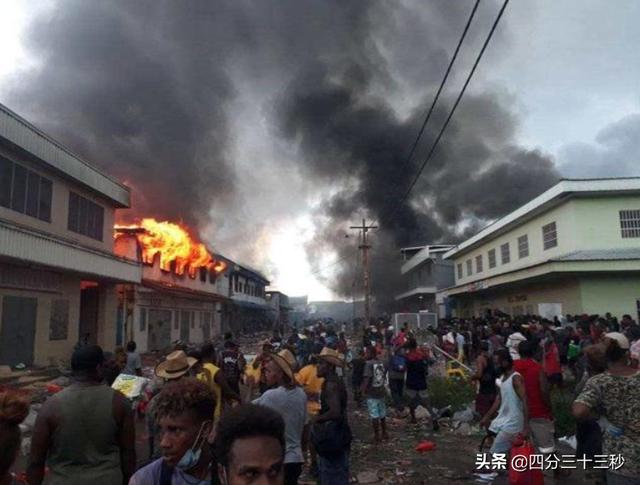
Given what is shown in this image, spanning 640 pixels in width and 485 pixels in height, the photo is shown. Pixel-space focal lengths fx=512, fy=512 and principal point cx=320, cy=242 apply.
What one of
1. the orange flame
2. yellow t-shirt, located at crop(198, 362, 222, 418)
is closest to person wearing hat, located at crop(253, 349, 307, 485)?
yellow t-shirt, located at crop(198, 362, 222, 418)

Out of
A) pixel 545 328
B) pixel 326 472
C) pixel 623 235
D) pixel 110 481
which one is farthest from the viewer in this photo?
pixel 623 235

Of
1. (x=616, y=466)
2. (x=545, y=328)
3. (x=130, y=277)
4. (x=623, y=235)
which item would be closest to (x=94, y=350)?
(x=616, y=466)

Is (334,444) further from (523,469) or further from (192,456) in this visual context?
(192,456)

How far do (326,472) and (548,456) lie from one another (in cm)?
273

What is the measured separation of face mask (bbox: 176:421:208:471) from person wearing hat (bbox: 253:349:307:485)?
2.05 meters

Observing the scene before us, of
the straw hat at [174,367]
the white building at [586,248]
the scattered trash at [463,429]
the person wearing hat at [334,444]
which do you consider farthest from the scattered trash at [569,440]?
the white building at [586,248]

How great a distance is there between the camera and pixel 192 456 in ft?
7.61

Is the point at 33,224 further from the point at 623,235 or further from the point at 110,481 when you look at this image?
the point at 623,235

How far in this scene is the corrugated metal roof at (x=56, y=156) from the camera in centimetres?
1309

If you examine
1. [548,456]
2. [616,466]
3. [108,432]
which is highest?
[108,432]

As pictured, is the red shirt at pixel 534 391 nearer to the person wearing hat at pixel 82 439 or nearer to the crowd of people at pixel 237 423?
the crowd of people at pixel 237 423

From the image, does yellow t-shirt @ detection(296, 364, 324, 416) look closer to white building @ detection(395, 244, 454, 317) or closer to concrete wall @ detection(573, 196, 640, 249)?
concrete wall @ detection(573, 196, 640, 249)

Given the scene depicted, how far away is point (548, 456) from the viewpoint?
5.80 m

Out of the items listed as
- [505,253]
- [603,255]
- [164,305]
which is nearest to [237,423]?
[603,255]
